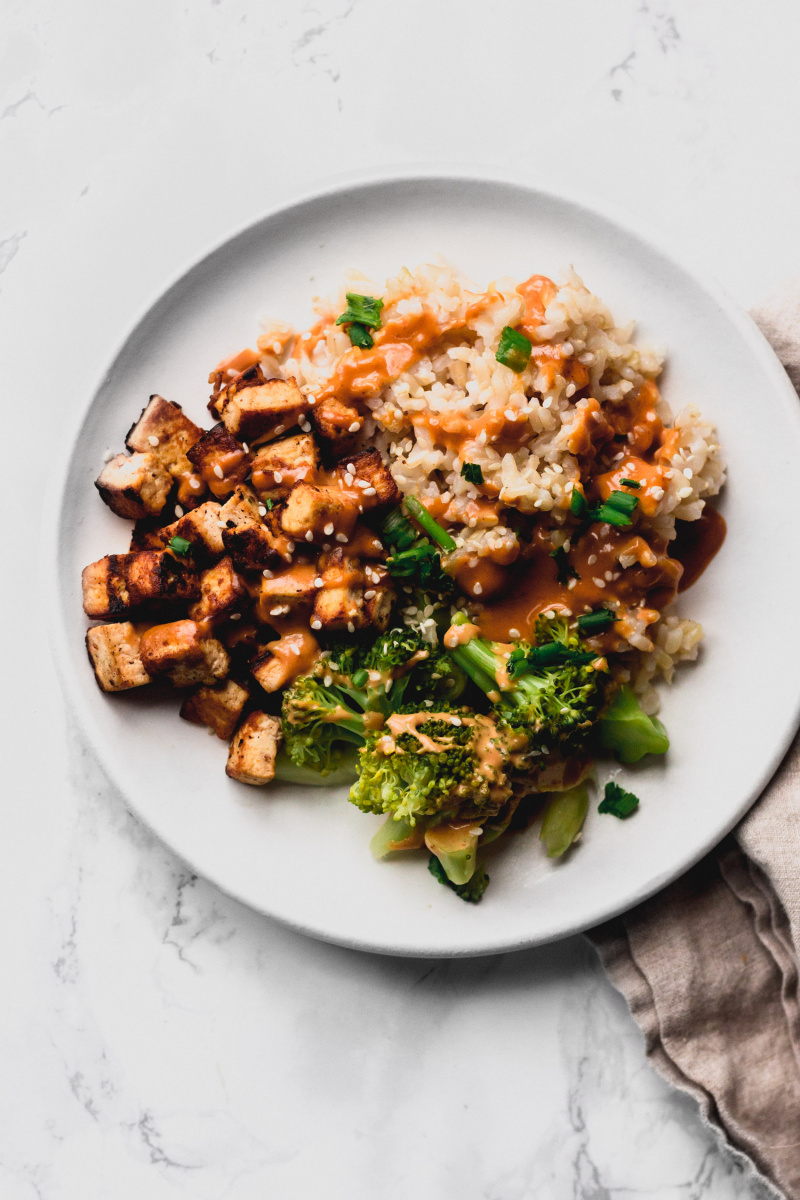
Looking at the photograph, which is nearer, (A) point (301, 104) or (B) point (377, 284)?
(B) point (377, 284)

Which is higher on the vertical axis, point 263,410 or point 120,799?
point 263,410

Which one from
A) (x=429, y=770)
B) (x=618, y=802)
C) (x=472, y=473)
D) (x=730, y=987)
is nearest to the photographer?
(x=429, y=770)

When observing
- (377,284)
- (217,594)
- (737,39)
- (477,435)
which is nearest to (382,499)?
(477,435)

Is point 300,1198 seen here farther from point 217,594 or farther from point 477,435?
point 477,435

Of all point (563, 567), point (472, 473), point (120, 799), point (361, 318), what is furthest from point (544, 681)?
point (120, 799)

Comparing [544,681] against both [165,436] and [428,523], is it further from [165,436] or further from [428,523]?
[165,436]

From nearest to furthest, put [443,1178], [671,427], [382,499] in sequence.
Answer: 1. [382,499]
2. [671,427]
3. [443,1178]

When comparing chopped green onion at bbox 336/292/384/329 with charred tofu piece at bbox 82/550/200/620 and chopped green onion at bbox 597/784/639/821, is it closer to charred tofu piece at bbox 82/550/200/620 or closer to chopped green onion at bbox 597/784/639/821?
charred tofu piece at bbox 82/550/200/620

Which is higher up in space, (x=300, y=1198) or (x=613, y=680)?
(x=613, y=680)
